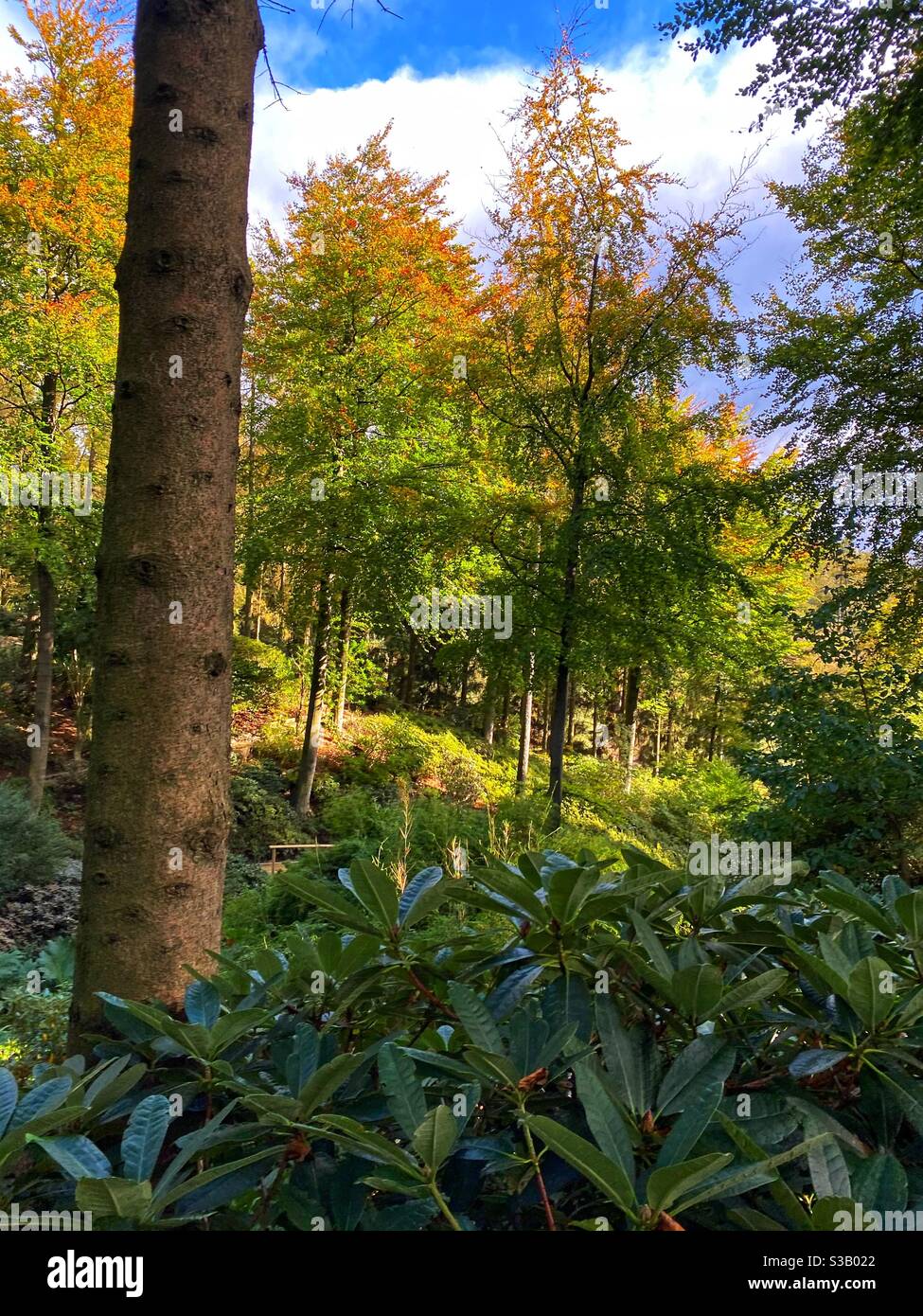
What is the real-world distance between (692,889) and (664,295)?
8468mm

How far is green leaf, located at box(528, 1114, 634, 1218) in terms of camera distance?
0.56m

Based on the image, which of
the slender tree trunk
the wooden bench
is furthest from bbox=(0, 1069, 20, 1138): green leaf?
the slender tree trunk

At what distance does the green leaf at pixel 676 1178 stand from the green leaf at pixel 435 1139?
16cm

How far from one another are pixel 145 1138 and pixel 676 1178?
1.63ft

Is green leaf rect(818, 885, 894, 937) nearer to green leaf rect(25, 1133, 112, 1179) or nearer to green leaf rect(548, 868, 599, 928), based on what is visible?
green leaf rect(548, 868, 599, 928)

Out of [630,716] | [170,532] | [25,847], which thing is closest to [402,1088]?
[170,532]

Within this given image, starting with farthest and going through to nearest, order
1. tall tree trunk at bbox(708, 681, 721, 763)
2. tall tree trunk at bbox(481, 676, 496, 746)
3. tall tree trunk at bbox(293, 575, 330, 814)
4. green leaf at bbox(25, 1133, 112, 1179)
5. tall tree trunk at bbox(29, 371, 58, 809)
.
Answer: tall tree trunk at bbox(708, 681, 721, 763) → tall tree trunk at bbox(481, 676, 496, 746) → tall tree trunk at bbox(293, 575, 330, 814) → tall tree trunk at bbox(29, 371, 58, 809) → green leaf at bbox(25, 1133, 112, 1179)

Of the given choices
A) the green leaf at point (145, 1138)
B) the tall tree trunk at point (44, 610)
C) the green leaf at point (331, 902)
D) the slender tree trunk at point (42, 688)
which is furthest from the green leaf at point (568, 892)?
the slender tree trunk at point (42, 688)

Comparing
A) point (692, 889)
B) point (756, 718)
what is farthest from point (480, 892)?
point (756, 718)

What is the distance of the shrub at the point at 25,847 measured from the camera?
7.05 metres

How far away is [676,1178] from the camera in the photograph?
0.54 metres

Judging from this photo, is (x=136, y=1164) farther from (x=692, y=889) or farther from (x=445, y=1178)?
(x=692, y=889)

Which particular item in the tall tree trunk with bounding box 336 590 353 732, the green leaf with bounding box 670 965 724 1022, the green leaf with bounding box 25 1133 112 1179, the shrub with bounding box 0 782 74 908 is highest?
the tall tree trunk with bounding box 336 590 353 732

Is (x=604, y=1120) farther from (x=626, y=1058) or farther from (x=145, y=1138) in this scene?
(x=145, y=1138)
